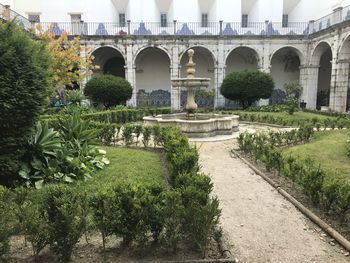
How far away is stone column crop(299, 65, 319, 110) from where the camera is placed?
77.1 ft

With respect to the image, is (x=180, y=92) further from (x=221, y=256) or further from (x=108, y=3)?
(x=221, y=256)

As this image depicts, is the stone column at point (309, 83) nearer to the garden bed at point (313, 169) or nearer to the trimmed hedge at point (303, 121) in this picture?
the trimmed hedge at point (303, 121)

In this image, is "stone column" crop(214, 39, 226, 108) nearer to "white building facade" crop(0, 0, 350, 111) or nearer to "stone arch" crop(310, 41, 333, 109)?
"white building facade" crop(0, 0, 350, 111)

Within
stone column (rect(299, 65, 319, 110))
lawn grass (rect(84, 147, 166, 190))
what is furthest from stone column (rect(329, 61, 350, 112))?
lawn grass (rect(84, 147, 166, 190))

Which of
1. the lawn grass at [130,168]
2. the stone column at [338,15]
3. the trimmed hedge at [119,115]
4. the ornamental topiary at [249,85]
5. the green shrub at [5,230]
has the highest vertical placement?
the stone column at [338,15]

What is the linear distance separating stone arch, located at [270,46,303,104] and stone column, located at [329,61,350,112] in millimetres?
6594

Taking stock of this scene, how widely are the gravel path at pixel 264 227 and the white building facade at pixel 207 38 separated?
1731 cm

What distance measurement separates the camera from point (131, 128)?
9.52 metres

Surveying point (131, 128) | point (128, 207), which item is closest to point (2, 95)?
point (128, 207)

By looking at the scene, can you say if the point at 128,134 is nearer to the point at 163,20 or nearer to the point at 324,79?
the point at 163,20

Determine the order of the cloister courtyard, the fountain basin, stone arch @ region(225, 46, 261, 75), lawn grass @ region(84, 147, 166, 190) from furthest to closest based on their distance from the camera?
stone arch @ region(225, 46, 261, 75) → the fountain basin → lawn grass @ region(84, 147, 166, 190) → the cloister courtyard

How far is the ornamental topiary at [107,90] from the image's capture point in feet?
63.1

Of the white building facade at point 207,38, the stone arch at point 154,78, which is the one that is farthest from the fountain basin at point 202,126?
the stone arch at point 154,78

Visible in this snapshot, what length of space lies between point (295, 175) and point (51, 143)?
4.40 meters
